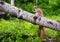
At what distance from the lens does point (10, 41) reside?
744 centimetres

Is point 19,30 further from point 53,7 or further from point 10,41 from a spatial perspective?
point 53,7

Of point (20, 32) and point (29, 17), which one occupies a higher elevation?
point (29, 17)

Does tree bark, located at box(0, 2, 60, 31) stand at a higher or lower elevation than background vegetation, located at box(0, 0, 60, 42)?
higher

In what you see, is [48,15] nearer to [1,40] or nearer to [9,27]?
[9,27]

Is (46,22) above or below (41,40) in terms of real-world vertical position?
above

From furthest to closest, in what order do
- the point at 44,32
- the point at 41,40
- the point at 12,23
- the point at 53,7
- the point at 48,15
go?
1. the point at 53,7
2. the point at 48,15
3. the point at 12,23
4. the point at 44,32
5. the point at 41,40

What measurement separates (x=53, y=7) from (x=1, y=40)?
4689 mm

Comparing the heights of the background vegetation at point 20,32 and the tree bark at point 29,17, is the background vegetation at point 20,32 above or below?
below

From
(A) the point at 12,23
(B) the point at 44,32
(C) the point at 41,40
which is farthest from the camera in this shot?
(A) the point at 12,23

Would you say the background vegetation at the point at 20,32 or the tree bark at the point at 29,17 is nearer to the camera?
the tree bark at the point at 29,17

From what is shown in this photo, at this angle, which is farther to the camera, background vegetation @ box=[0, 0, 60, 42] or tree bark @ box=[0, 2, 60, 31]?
background vegetation @ box=[0, 0, 60, 42]

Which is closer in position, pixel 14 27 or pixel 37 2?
pixel 14 27

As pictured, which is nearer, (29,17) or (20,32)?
(29,17)

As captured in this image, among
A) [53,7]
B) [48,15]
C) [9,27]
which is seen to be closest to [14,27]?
[9,27]
